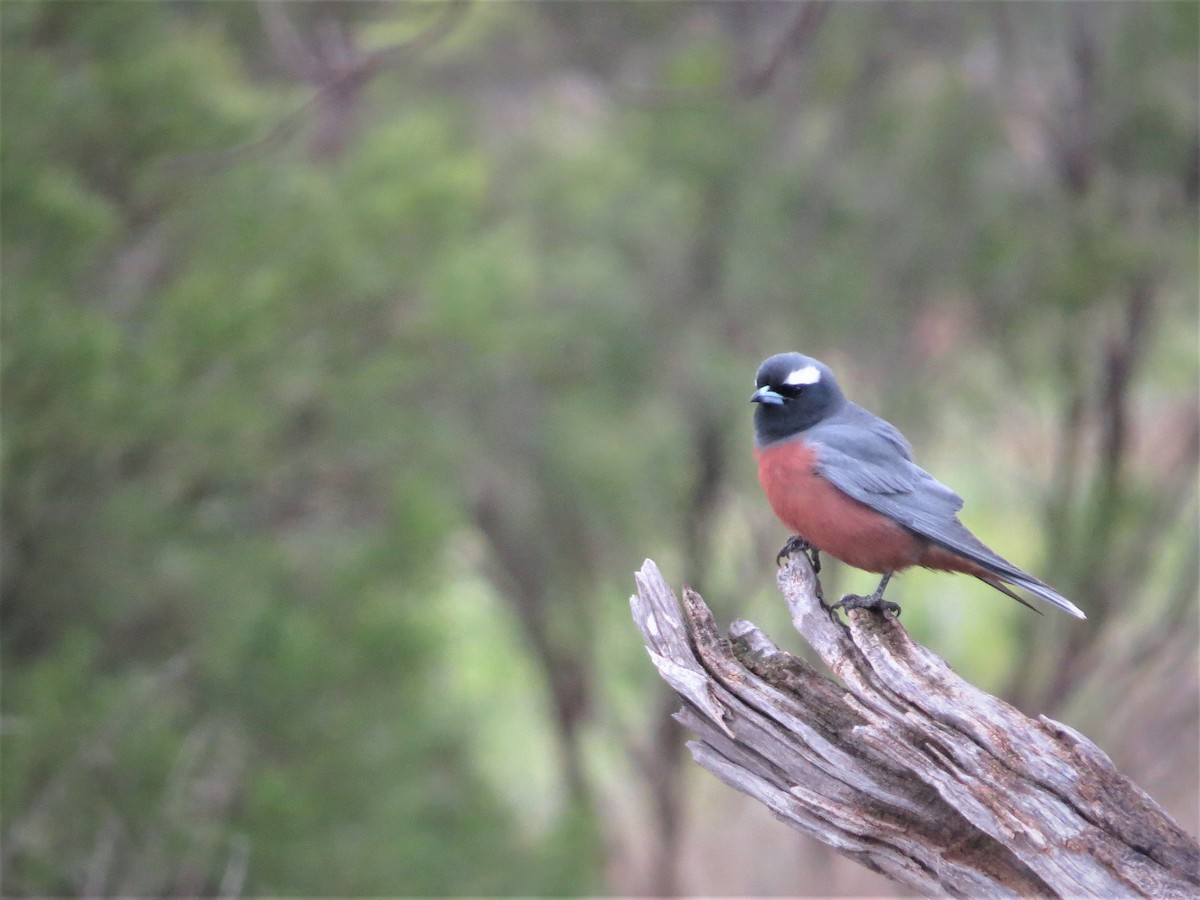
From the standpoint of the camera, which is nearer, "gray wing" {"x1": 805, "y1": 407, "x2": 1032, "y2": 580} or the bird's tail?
the bird's tail

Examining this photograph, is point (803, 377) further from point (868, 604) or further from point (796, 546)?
point (868, 604)

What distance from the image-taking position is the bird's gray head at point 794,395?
18.2 feet

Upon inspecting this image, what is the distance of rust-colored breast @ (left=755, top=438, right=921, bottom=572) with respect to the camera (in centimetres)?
504

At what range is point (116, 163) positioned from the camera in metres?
9.06

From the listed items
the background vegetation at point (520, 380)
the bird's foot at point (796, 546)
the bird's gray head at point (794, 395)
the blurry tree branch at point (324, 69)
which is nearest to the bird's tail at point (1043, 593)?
the bird's foot at point (796, 546)

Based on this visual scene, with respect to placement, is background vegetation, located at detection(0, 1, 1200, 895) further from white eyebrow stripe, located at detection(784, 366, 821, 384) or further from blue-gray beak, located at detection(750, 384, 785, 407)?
white eyebrow stripe, located at detection(784, 366, 821, 384)

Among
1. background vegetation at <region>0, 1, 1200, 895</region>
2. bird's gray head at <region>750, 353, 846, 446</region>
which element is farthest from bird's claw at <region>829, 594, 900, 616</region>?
background vegetation at <region>0, 1, 1200, 895</region>

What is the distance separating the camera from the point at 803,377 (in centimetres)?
558

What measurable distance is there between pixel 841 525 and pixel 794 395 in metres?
0.77

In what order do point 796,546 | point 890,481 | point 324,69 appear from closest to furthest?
point 890,481, point 796,546, point 324,69

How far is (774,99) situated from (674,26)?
110 centimetres

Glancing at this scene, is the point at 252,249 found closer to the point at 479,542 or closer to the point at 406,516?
the point at 406,516

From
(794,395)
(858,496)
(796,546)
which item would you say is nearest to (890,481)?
(858,496)

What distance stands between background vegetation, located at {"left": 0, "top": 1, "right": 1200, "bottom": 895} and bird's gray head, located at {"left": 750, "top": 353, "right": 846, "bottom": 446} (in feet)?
13.0
